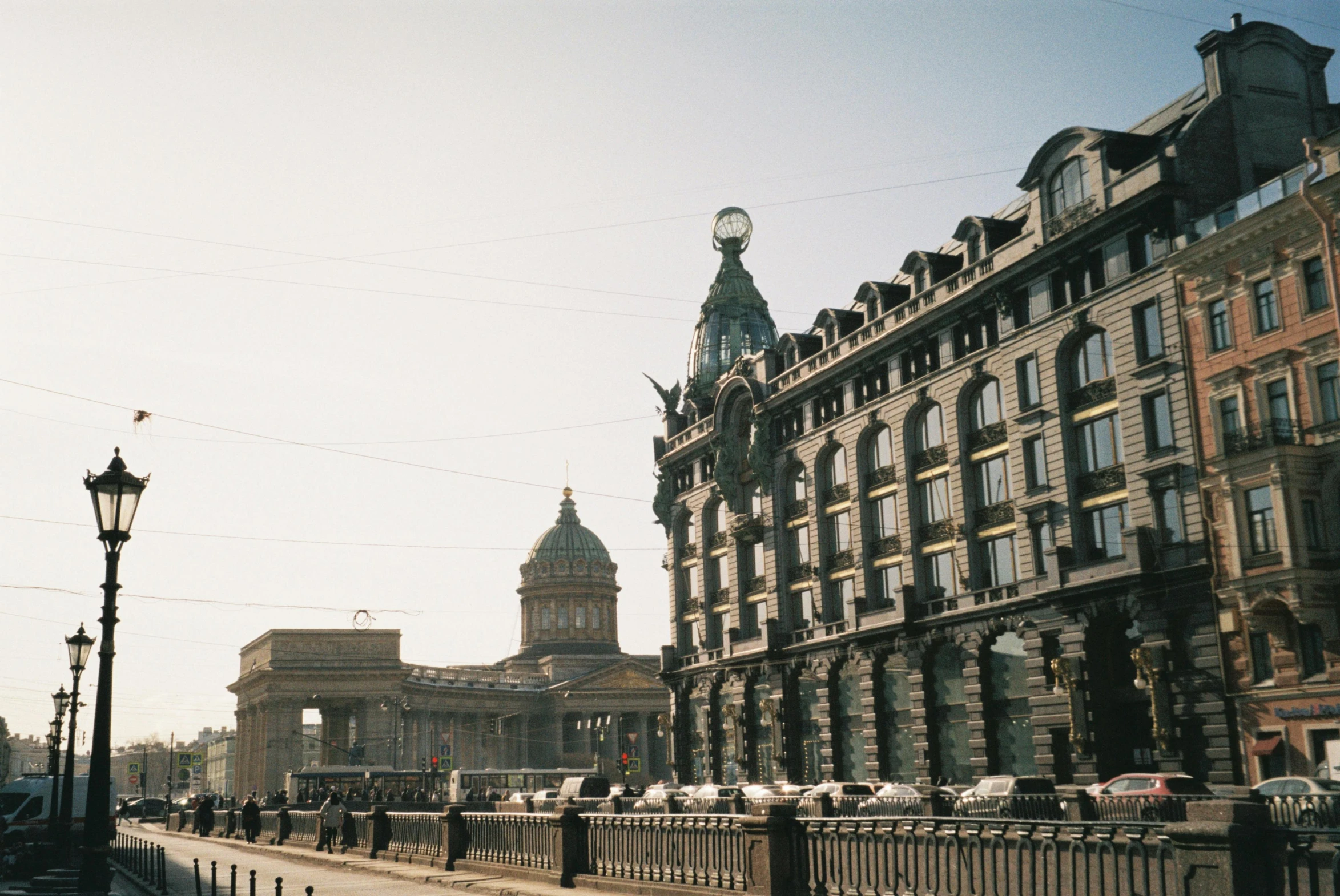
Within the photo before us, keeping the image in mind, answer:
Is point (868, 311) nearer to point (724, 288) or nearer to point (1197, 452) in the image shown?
point (1197, 452)

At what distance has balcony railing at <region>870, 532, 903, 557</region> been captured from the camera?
5656 centimetres

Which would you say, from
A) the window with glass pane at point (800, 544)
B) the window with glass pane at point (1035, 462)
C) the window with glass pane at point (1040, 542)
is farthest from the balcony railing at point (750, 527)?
the window with glass pane at point (1040, 542)

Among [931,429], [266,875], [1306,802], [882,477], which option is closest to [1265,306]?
[1306,802]

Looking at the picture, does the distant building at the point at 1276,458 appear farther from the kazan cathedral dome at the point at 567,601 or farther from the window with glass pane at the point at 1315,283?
the kazan cathedral dome at the point at 567,601

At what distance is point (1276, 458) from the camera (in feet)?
125

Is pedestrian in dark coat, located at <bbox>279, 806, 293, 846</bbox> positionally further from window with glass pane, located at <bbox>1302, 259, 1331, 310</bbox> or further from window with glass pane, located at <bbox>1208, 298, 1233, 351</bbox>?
window with glass pane, located at <bbox>1302, 259, 1331, 310</bbox>

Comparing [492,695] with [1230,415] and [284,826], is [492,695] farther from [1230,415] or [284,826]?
[1230,415]

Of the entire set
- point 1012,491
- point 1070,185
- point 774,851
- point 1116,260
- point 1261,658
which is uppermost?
point 1070,185

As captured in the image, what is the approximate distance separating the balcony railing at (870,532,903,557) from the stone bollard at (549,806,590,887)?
109 feet

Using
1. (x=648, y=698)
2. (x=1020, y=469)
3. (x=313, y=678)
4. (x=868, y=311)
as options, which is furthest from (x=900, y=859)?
(x=648, y=698)

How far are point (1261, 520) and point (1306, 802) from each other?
1190 cm

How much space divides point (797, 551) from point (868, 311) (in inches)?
507

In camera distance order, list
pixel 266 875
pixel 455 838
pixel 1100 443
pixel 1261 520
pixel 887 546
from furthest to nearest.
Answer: pixel 887 546 < pixel 1100 443 < pixel 1261 520 < pixel 266 875 < pixel 455 838

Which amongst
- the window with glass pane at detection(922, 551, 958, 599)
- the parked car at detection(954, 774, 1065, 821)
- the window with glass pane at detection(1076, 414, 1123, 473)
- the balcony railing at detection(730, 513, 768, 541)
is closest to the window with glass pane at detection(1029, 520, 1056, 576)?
the window with glass pane at detection(1076, 414, 1123, 473)
